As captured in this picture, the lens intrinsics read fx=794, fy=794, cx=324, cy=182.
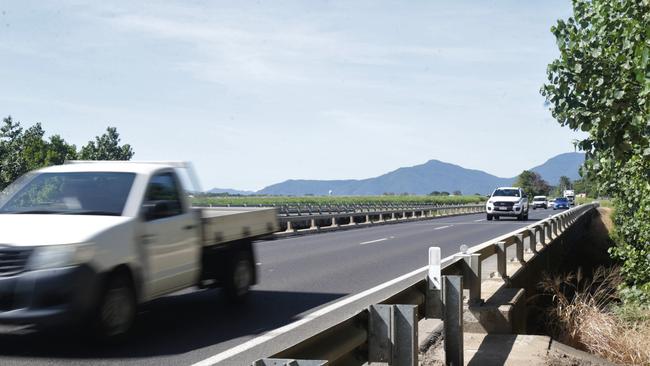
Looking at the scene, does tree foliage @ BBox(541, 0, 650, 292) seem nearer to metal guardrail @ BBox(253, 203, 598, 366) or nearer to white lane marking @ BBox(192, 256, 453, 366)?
metal guardrail @ BBox(253, 203, 598, 366)

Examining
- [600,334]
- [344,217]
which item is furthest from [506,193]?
[600,334]

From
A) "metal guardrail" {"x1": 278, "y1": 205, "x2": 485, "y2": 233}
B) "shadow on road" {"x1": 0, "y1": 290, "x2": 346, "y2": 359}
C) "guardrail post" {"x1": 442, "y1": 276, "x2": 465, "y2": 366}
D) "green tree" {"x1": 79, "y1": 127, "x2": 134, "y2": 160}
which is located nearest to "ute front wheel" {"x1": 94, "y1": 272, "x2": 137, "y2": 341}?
"shadow on road" {"x1": 0, "y1": 290, "x2": 346, "y2": 359}

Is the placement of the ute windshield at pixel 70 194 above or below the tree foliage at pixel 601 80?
below

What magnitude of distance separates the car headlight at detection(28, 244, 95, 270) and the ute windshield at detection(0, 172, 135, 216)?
39.7 inches

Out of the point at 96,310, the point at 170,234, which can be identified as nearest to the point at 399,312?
the point at 96,310

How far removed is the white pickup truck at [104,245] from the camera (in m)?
7.16

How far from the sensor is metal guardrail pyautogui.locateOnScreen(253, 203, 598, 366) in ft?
11.8

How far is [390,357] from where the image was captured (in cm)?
435

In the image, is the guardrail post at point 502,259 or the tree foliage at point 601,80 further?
the guardrail post at point 502,259

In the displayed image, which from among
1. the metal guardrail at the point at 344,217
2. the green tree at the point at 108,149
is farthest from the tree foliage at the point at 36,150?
the metal guardrail at the point at 344,217

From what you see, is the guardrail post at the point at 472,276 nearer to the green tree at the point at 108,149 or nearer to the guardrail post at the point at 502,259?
the guardrail post at the point at 502,259

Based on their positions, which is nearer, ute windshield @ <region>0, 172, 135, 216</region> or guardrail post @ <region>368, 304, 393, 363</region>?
guardrail post @ <region>368, 304, 393, 363</region>

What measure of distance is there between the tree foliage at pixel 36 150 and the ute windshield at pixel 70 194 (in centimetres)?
10141

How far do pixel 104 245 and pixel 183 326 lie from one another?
5.87ft
